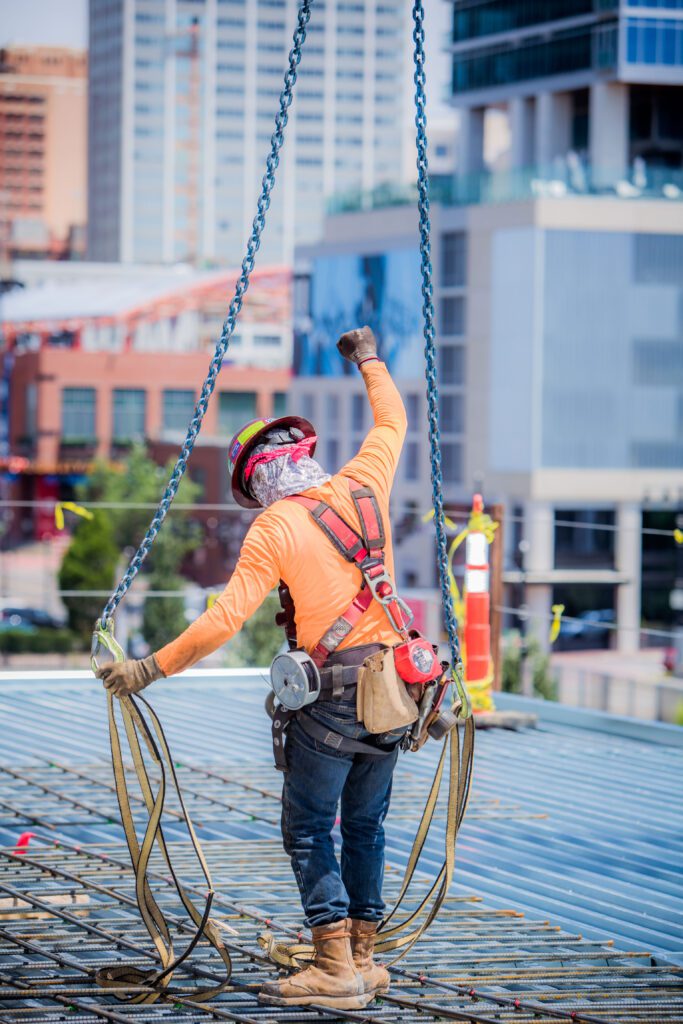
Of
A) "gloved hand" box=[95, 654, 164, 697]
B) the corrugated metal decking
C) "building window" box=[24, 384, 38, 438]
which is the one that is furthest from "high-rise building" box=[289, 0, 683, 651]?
"gloved hand" box=[95, 654, 164, 697]

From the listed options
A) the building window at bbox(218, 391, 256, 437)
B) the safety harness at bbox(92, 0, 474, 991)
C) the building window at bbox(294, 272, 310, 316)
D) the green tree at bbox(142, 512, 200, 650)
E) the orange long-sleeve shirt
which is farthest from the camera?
the building window at bbox(218, 391, 256, 437)

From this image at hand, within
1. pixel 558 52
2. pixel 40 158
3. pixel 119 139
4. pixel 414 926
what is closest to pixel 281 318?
pixel 558 52

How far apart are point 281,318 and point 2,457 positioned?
859 inches

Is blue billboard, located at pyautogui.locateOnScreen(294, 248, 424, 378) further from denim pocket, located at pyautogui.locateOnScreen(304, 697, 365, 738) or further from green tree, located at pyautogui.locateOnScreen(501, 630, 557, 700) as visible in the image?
denim pocket, located at pyautogui.locateOnScreen(304, 697, 365, 738)

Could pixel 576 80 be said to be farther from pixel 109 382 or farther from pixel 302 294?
pixel 109 382

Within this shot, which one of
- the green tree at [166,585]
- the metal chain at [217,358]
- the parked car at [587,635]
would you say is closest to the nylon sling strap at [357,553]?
the metal chain at [217,358]

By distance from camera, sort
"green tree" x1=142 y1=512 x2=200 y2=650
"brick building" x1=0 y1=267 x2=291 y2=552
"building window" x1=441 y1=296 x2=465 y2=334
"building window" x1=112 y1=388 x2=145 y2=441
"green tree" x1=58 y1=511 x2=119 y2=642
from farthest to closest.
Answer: "building window" x1=112 y1=388 x2=145 y2=441 < "brick building" x1=0 y1=267 x2=291 y2=552 < "building window" x1=441 y1=296 x2=465 y2=334 < "green tree" x1=58 y1=511 x2=119 y2=642 < "green tree" x1=142 y1=512 x2=200 y2=650

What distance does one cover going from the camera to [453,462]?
64.8m

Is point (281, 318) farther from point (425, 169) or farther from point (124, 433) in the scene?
point (425, 169)

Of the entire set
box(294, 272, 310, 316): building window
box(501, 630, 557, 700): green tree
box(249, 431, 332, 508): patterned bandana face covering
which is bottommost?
box(501, 630, 557, 700): green tree

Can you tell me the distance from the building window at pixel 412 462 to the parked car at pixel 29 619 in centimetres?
1430

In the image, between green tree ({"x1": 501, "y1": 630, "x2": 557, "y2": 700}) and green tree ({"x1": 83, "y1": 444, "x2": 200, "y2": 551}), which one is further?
green tree ({"x1": 83, "y1": 444, "x2": 200, "y2": 551})

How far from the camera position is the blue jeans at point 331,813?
14.8ft

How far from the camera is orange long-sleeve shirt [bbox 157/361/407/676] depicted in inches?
172
